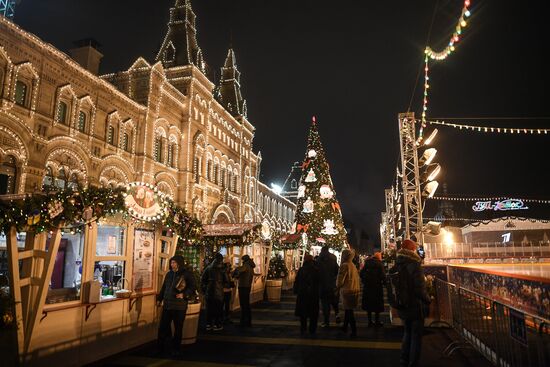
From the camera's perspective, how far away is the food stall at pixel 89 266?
17.9ft

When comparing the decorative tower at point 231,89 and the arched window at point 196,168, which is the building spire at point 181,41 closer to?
the arched window at point 196,168

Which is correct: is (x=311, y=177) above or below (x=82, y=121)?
below

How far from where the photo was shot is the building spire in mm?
31031

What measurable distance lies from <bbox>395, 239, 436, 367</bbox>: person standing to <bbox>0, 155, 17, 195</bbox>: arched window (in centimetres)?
1573

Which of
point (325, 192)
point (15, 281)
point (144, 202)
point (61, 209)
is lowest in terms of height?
point (15, 281)

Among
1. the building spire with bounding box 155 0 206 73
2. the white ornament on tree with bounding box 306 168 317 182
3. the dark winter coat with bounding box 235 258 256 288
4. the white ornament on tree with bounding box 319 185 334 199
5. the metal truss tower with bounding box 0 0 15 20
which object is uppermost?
the building spire with bounding box 155 0 206 73

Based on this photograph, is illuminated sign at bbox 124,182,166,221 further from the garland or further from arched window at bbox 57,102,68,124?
arched window at bbox 57,102,68,124

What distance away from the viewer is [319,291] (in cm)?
941

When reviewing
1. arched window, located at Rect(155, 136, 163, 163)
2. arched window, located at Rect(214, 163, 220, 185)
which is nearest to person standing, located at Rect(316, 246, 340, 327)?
arched window, located at Rect(155, 136, 163, 163)

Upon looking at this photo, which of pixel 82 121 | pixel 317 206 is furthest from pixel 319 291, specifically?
pixel 317 206

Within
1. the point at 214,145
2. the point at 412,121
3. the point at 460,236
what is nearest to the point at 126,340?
the point at 412,121

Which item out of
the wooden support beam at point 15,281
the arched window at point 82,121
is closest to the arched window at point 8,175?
the arched window at point 82,121

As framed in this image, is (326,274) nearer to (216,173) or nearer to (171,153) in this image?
(171,153)

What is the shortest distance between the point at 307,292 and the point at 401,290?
11.3ft
